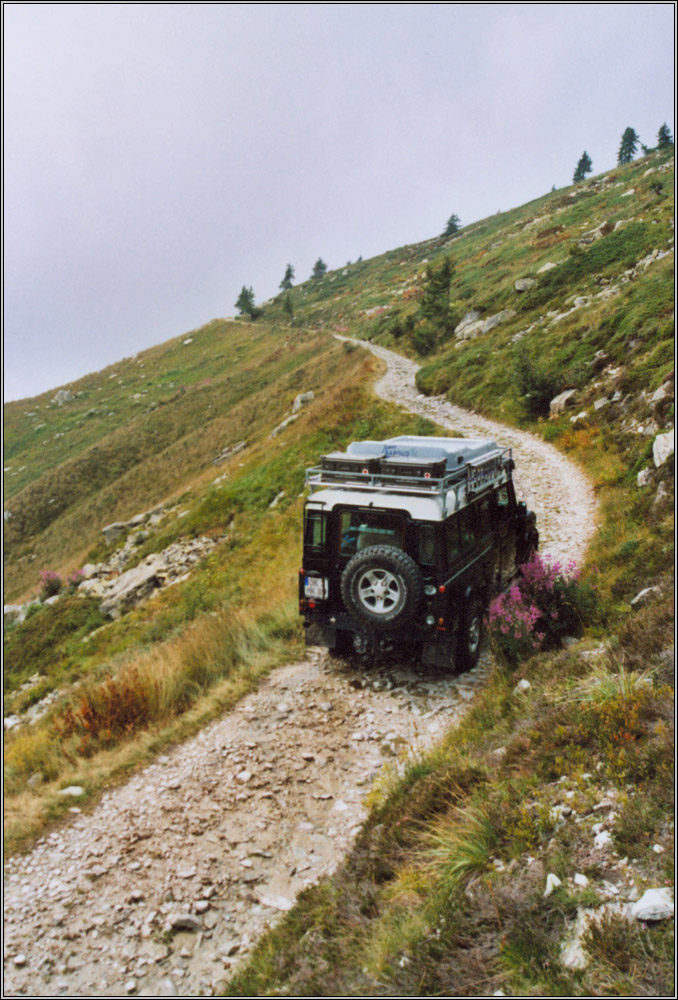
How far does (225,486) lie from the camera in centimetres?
2422

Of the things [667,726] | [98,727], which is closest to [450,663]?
[667,726]

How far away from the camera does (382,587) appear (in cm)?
698

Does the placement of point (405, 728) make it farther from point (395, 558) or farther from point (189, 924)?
point (189, 924)

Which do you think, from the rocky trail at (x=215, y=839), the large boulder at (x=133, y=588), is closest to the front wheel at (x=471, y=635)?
the rocky trail at (x=215, y=839)

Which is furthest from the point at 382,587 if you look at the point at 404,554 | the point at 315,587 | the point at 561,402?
the point at 561,402

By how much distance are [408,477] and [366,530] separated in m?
0.94

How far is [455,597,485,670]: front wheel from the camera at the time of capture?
25.3 feet

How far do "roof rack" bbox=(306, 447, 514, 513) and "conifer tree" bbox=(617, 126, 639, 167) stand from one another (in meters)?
115

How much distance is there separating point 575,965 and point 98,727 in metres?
7.13

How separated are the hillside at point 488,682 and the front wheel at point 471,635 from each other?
1.93 ft

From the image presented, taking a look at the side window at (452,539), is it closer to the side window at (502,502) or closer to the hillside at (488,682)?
the hillside at (488,682)

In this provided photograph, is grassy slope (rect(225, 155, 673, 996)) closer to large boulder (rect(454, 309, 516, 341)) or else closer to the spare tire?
the spare tire

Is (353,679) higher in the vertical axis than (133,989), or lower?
higher

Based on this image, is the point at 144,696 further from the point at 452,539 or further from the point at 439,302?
the point at 439,302
